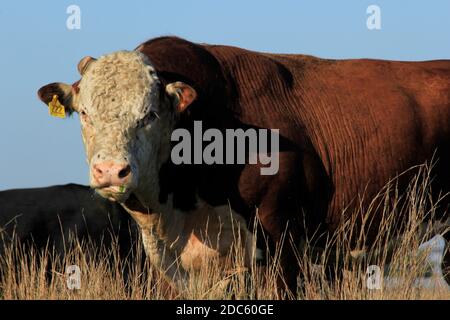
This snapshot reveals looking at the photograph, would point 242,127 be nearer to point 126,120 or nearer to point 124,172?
point 126,120

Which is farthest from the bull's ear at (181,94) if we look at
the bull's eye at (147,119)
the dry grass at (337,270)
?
the dry grass at (337,270)

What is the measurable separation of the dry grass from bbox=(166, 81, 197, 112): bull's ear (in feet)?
4.41

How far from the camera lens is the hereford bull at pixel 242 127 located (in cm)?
959

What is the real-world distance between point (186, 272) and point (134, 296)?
21.2 inches

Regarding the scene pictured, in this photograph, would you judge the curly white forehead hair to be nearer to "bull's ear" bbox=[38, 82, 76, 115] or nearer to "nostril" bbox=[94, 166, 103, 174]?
"bull's ear" bbox=[38, 82, 76, 115]

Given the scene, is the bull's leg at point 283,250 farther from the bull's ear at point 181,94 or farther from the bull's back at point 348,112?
the bull's ear at point 181,94

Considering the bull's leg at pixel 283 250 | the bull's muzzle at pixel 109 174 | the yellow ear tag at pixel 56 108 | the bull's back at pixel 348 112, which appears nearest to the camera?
the bull's muzzle at pixel 109 174

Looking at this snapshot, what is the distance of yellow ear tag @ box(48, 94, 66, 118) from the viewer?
10.3 m

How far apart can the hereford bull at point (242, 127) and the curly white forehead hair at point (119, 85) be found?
12 millimetres

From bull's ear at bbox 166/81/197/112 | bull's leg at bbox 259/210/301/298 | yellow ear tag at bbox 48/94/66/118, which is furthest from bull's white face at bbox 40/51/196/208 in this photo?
bull's leg at bbox 259/210/301/298

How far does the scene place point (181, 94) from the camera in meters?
9.84
